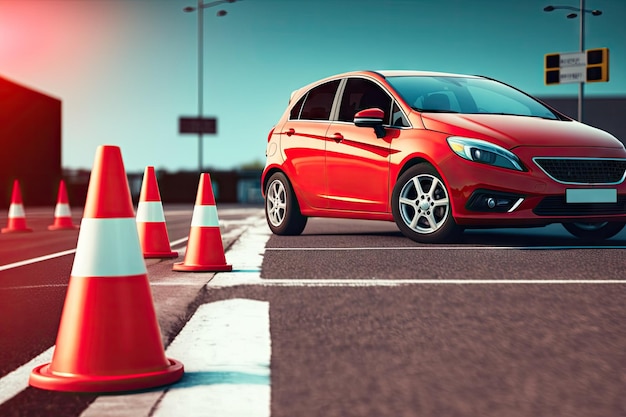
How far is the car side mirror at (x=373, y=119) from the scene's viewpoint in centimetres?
908

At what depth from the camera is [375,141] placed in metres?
9.17

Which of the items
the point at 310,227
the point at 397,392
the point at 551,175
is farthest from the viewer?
the point at 310,227

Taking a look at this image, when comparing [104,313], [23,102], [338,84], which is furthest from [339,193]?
[23,102]

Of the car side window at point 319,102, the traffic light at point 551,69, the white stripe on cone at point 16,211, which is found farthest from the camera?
the traffic light at point 551,69

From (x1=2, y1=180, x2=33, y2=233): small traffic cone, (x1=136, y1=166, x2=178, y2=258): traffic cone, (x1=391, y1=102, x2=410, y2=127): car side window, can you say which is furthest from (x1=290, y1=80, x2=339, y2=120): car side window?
(x1=2, y1=180, x2=33, y2=233): small traffic cone

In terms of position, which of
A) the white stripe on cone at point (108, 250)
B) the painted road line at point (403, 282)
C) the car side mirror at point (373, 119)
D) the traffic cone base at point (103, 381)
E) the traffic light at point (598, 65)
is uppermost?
the traffic light at point (598, 65)

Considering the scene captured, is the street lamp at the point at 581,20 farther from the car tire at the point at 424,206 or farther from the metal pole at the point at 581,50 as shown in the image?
the car tire at the point at 424,206

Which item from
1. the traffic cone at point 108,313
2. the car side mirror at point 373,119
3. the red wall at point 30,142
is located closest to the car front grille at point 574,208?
the car side mirror at point 373,119

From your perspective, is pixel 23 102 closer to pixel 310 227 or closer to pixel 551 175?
pixel 310 227

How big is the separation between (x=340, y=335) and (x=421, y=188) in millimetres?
4355

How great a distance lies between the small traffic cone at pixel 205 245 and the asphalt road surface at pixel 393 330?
0.68ft

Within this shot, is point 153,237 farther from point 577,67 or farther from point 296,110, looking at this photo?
point 577,67

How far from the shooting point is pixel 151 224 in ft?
28.1

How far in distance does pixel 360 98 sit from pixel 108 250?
659 cm
